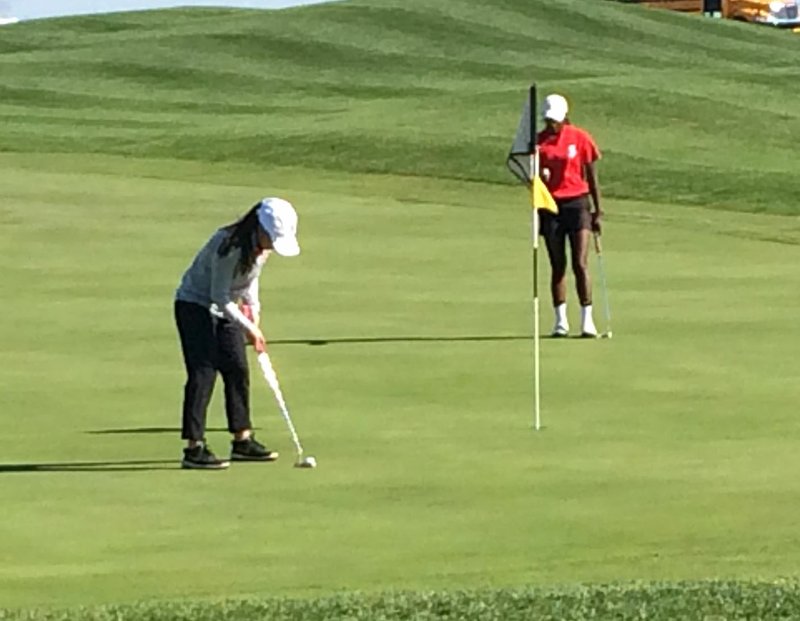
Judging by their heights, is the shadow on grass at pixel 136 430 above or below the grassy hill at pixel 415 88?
above

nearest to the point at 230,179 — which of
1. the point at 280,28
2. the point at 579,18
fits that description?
the point at 280,28

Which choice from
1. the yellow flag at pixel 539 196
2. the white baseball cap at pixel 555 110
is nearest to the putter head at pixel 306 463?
the yellow flag at pixel 539 196

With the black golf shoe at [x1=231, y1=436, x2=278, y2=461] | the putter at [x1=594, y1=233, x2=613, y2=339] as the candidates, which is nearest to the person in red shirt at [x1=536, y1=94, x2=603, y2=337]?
the putter at [x1=594, y1=233, x2=613, y2=339]

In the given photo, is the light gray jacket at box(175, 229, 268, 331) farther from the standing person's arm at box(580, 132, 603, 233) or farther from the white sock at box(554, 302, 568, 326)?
the standing person's arm at box(580, 132, 603, 233)

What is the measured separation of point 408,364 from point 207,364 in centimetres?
399

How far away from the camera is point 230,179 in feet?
112

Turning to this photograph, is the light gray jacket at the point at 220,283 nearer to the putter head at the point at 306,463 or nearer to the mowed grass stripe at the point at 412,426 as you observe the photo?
the putter head at the point at 306,463

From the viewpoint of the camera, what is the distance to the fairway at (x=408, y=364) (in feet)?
33.0

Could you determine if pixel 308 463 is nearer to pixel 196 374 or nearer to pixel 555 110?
pixel 196 374

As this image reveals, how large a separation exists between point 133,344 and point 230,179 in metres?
16.7

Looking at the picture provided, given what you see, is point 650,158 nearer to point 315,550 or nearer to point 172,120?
point 172,120

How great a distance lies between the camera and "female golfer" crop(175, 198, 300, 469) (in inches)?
468

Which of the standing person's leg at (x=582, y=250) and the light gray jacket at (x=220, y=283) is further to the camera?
the standing person's leg at (x=582, y=250)

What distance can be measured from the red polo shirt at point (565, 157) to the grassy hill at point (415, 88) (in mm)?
12850
